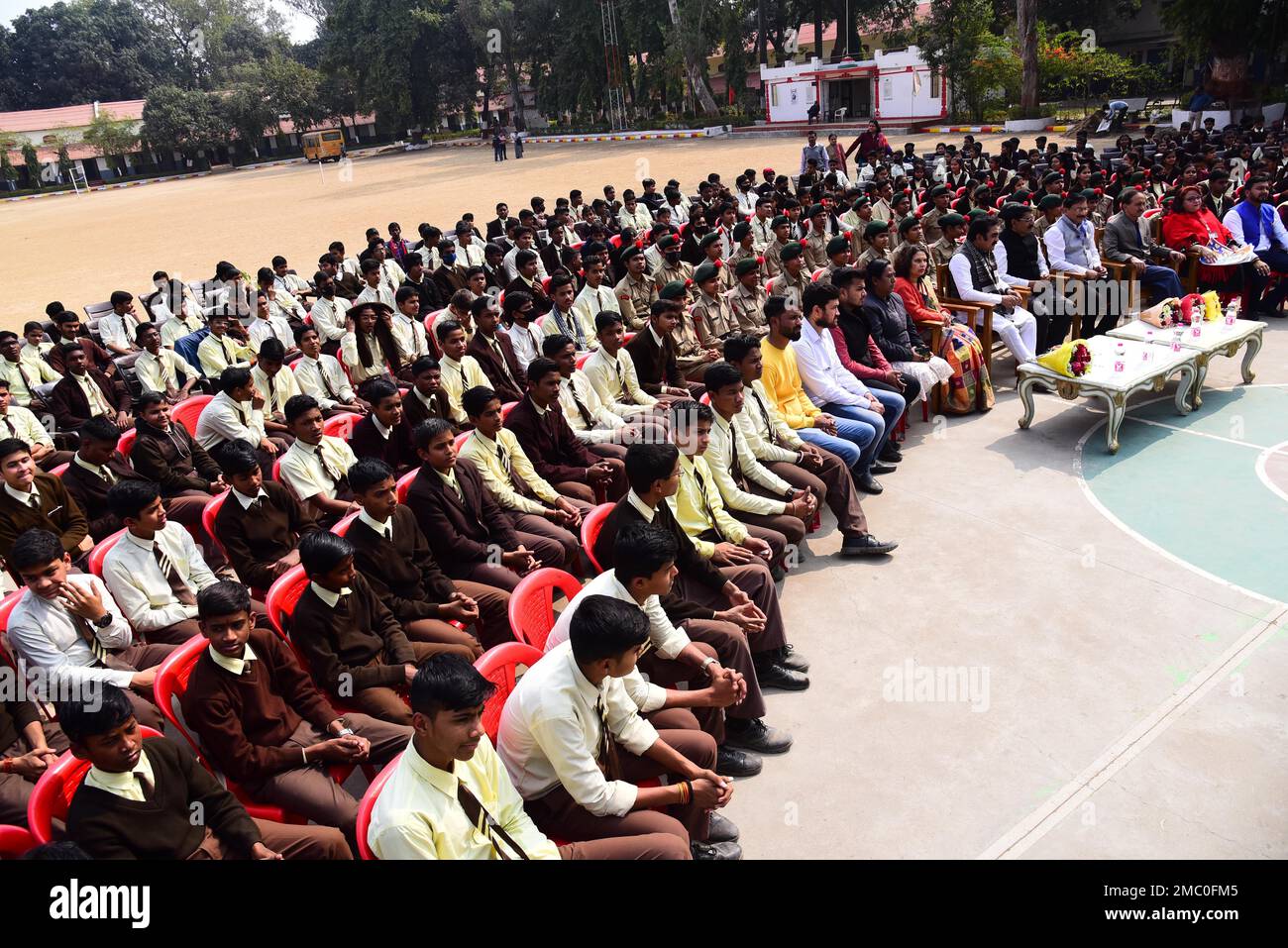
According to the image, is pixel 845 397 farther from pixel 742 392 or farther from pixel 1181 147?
pixel 1181 147

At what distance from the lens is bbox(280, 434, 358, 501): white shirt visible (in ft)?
16.8

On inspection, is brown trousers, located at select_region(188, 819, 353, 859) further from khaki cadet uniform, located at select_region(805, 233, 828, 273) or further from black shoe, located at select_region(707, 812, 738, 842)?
khaki cadet uniform, located at select_region(805, 233, 828, 273)

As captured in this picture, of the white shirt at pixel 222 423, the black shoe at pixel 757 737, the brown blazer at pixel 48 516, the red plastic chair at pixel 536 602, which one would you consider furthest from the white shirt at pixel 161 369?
the black shoe at pixel 757 737

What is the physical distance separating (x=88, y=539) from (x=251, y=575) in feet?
4.51

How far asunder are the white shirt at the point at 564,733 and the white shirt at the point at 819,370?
383 cm

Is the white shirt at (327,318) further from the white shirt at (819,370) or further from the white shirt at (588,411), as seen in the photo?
the white shirt at (819,370)

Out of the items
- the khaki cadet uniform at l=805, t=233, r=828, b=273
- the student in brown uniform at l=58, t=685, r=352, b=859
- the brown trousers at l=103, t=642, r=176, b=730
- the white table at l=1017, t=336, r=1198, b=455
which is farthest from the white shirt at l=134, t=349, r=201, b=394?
the white table at l=1017, t=336, r=1198, b=455

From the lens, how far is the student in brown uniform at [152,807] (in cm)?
255

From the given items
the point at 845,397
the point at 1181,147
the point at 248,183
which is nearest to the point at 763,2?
the point at 248,183

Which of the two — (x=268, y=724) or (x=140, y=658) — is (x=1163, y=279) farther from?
(x=140, y=658)

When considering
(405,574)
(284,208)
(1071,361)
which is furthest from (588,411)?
(284,208)

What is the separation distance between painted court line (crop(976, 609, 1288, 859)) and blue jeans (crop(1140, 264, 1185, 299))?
5.43m

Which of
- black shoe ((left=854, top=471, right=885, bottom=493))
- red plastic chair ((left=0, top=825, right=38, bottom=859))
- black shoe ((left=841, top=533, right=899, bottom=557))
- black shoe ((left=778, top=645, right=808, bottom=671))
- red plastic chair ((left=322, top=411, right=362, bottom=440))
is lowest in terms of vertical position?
black shoe ((left=778, top=645, right=808, bottom=671))

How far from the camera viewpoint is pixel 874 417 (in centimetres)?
621
